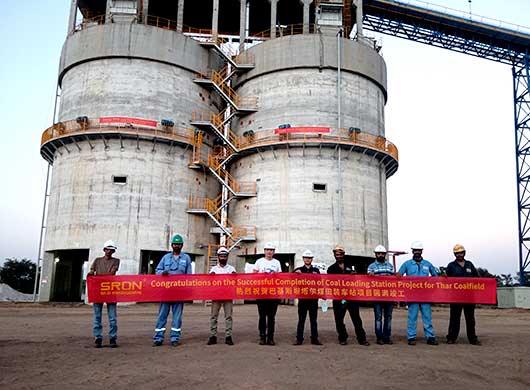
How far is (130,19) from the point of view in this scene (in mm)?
33188

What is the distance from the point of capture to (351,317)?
34.1 ft

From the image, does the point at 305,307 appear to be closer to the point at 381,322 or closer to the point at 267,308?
the point at 267,308

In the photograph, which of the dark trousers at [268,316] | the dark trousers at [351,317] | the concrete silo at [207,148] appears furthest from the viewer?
the concrete silo at [207,148]

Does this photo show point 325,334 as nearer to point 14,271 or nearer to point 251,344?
point 251,344

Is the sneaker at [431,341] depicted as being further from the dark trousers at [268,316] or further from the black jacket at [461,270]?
the dark trousers at [268,316]

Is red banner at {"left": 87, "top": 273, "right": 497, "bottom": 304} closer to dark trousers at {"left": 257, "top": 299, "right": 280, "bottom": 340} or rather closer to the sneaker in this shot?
dark trousers at {"left": 257, "top": 299, "right": 280, "bottom": 340}

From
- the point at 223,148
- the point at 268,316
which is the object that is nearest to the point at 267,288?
the point at 268,316

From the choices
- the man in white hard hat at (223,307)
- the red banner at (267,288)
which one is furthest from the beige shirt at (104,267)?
the man in white hard hat at (223,307)

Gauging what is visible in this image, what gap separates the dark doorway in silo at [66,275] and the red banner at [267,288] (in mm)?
21448

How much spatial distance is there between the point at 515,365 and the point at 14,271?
74.7 meters

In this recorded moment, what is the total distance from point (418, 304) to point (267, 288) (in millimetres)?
3504

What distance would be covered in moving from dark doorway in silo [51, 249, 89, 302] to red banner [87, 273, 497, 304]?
2145 centimetres

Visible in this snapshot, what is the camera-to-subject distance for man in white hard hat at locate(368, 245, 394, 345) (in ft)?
33.9

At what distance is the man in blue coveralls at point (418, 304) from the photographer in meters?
10.4
